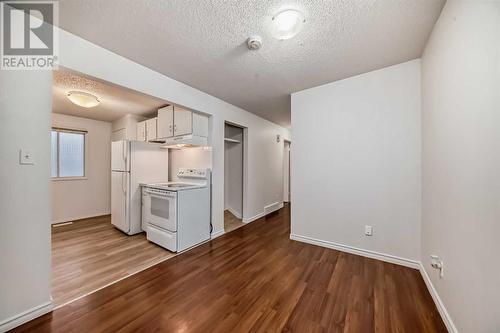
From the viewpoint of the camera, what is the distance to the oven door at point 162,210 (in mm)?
2593

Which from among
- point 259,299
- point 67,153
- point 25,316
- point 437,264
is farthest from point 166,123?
point 437,264

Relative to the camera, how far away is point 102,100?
3199mm

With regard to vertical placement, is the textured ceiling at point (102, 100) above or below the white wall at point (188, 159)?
above

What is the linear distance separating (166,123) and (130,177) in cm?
113

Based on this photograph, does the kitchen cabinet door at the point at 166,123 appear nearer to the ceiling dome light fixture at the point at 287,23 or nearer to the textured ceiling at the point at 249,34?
the textured ceiling at the point at 249,34

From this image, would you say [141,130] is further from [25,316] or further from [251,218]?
[25,316]

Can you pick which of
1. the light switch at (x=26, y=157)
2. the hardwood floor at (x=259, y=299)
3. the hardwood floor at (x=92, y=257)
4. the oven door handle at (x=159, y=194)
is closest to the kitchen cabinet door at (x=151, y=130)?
the oven door handle at (x=159, y=194)

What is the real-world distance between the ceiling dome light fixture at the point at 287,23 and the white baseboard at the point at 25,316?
2887 mm

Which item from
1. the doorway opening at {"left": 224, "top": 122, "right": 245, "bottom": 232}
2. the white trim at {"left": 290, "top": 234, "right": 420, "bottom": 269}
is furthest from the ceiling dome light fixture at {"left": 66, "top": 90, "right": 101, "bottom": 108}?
the white trim at {"left": 290, "top": 234, "right": 420, "bottom": 269}

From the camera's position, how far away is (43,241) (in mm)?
1491

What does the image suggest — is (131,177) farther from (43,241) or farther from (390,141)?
(390,141)

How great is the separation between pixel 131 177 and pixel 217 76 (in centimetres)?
229

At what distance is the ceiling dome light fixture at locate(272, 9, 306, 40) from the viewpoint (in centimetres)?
144

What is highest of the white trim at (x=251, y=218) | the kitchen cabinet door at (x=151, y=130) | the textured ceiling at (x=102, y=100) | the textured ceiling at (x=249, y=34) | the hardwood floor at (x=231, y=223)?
the textured ceiling at (x=249, y=34)
